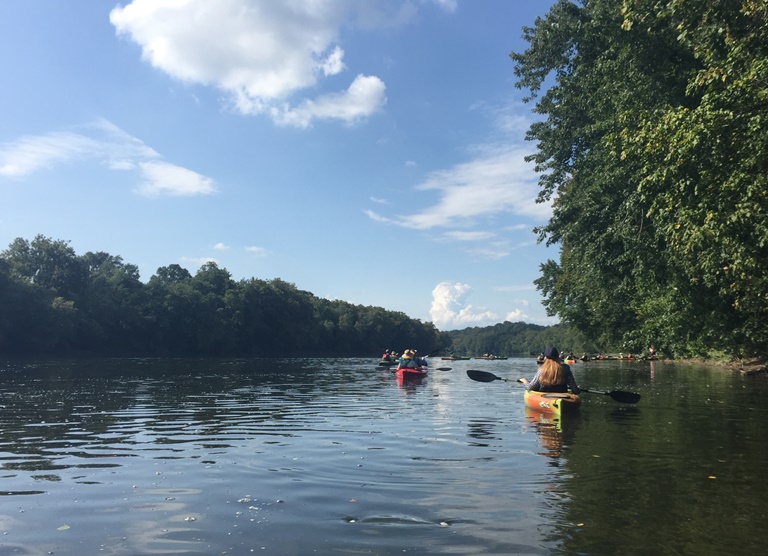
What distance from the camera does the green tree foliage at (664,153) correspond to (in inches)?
538

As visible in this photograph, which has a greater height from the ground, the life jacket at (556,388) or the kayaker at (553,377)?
the kayaker at (553,377)

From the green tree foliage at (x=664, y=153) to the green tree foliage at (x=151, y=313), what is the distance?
211 ft

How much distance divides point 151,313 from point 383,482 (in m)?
96.0

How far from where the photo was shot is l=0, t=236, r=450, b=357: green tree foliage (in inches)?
2869

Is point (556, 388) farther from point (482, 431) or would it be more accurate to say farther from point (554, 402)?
point (482, 431)

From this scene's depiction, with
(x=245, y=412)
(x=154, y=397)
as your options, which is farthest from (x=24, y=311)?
(x=245, y=412)

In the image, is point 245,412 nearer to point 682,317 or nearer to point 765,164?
point 765,164

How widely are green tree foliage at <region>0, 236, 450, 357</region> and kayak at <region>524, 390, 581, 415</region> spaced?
69.1 metres

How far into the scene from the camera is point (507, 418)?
1588cm

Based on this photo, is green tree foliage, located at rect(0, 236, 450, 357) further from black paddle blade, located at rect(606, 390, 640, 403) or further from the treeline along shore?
black paddle blade, located at rect(606, 390, 640, 403)

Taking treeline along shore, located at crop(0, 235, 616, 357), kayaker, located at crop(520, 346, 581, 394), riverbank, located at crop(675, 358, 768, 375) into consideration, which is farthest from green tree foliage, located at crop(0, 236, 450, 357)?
riverbank, located at crop(675, 358, 768, 375)

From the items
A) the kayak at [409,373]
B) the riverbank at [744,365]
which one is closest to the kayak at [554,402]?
the kayak at [409,373]

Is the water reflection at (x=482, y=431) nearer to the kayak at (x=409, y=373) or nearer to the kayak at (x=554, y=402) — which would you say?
the kayak at (x=554, y=402)

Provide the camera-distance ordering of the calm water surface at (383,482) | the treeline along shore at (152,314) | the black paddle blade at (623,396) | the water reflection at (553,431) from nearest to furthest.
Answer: the calm water surface at (383,482) < the water reflection at (553,431) < the black paddle blade at (623,396) < the treeline along shore at (152,314)
